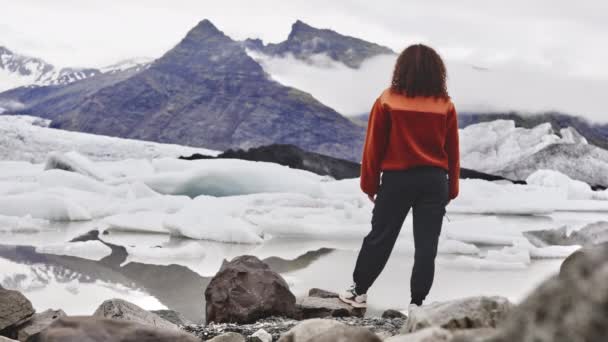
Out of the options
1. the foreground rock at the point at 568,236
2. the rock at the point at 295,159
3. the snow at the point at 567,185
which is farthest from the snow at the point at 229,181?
the snow at the point at 567,185

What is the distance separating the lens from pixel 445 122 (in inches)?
114

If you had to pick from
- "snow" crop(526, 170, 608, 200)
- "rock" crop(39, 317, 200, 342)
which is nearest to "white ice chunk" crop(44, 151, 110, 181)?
"rock" crop(39, 317, 200, 342)

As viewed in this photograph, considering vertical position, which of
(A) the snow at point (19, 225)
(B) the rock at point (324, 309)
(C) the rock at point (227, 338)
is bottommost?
(A) the snow at point (19, 225)

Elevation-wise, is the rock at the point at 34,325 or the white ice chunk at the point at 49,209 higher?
the rock at the point at 34,325

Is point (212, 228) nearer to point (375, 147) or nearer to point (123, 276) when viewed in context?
point (123, 276)

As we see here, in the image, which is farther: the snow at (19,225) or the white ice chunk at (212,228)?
the snow at (19,225)

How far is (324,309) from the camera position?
283cm

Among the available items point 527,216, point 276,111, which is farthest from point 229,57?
point 527,216

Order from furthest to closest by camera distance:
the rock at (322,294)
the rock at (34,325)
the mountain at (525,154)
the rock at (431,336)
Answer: the mountain at (525,154)
the rock at (322,294)
the rock at (34,325)
the rock at (431,336)

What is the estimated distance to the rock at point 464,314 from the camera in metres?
1.36

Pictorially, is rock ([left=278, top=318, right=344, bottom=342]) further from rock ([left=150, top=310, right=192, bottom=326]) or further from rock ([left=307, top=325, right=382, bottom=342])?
rock ([left=150, top=310, right=192, bottom=326])

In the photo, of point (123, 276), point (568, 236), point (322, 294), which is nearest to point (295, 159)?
point (568, 236)

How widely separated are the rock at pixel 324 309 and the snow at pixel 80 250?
266 centimetres

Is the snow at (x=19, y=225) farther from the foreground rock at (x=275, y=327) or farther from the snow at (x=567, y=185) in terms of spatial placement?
the snow at (x=567, y=185)
